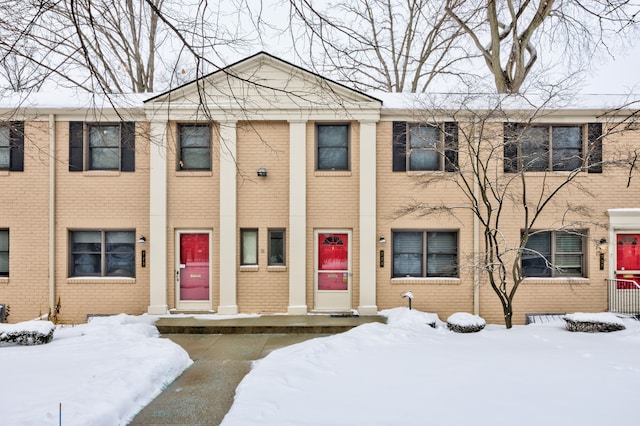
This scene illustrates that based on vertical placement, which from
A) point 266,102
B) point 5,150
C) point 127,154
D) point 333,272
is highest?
point 266,102

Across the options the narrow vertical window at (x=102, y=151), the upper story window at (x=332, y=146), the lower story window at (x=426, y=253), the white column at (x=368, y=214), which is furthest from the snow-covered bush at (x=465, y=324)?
the narrow vertical window at (x=102, y=151)

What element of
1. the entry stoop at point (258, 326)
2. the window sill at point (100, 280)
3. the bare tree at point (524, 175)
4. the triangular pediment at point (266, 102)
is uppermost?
the triangular pediment at point (266, 102)

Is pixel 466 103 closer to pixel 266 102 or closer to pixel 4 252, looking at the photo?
pixel 266 102

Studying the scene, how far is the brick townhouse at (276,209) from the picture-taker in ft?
35.0

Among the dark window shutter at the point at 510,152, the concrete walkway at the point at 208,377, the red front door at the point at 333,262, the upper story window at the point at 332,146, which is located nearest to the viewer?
the concrete walkway at the point at 208,377

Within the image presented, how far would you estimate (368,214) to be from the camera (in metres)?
10.7

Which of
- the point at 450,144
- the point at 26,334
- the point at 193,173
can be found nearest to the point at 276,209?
the point at 193,173

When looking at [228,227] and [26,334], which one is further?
[228,227]

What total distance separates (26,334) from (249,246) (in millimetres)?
5169

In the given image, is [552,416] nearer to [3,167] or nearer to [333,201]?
[333,201]

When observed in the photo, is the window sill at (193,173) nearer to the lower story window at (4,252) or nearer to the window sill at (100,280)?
the window sill at (100,280)

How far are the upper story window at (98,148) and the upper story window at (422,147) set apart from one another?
7.24m

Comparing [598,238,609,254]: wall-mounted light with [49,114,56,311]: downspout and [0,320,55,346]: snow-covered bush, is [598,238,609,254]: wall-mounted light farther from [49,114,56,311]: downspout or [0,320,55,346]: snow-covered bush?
[49,114,56,311]: downspout

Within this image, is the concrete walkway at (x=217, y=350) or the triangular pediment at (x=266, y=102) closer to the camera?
the concrete walkway at (x=217, y=350)
